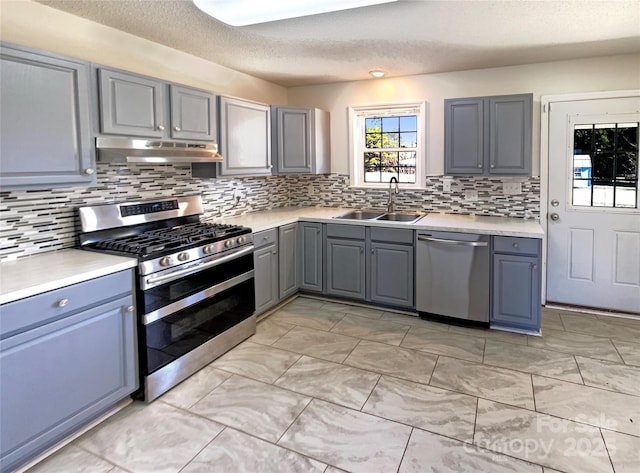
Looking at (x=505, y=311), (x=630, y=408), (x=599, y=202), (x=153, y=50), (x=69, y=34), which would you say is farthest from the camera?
(x=599, y=202)

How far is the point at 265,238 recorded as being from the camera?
370cm

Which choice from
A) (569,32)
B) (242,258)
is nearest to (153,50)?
(242,258)

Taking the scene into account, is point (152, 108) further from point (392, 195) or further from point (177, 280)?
point (392, 195)

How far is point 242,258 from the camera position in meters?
3.29

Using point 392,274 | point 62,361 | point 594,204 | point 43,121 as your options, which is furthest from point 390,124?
point 62,361

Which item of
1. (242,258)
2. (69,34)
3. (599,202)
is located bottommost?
(242,258)

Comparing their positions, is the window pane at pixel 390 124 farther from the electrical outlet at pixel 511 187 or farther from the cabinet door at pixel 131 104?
the cabinet door at pixel 131 104

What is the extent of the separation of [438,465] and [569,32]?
9.76ft

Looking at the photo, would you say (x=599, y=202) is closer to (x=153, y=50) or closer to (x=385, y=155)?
(x=385, y=155)

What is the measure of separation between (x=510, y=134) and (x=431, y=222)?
1003 millimetres

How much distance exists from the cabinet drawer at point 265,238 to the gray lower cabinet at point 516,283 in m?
1.87

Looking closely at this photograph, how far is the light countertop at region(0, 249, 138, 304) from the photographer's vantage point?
1.88m

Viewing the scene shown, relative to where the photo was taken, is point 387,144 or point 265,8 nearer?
point 265,8

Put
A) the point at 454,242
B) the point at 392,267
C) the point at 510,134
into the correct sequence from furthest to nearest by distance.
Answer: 1. the point at 392,267
2. the point at 510,134
3. the point at 454,242
